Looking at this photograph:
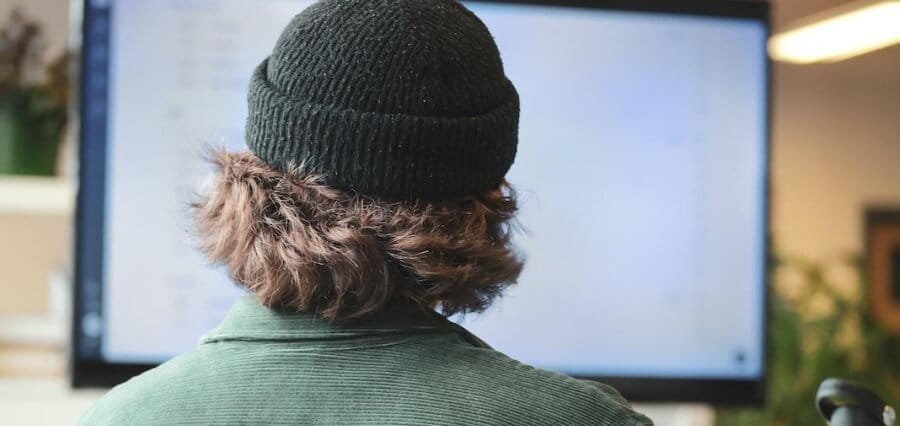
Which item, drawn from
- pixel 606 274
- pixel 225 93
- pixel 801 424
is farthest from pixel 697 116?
pixel 801 424

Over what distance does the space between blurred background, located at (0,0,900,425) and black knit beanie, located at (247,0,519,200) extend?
2.35ft

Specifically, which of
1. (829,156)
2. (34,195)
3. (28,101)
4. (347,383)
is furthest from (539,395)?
(829,156)

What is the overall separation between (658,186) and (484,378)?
2.74 feet

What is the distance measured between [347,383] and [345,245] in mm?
111

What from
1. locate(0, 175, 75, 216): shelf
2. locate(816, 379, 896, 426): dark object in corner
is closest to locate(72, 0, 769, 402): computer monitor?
locate(0, 175, 75, 216): shelf

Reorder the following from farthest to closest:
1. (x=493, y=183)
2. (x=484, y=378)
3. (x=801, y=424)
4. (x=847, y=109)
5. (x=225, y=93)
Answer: (x=847, y=109) < (x=801, y=424) < (x=225, y=93) < (x=493, y=183) < (x=484, y=378)

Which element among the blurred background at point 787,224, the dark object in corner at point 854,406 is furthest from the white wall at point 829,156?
the dark object in corner at point 854,406

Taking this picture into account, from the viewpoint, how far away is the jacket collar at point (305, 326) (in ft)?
2.47

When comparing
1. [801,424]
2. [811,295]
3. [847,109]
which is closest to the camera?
[801,424]

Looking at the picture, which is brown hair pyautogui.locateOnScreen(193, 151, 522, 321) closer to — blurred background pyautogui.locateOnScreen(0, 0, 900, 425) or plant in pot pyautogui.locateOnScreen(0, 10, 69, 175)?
blurred background pyautogui.locateOnScreen(0, 0, 900, 425)

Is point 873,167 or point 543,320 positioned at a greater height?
point 873,167

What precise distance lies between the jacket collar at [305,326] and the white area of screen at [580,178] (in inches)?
25.3

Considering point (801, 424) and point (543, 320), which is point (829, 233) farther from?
point (543, 320)

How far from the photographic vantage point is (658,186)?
1.49 m
